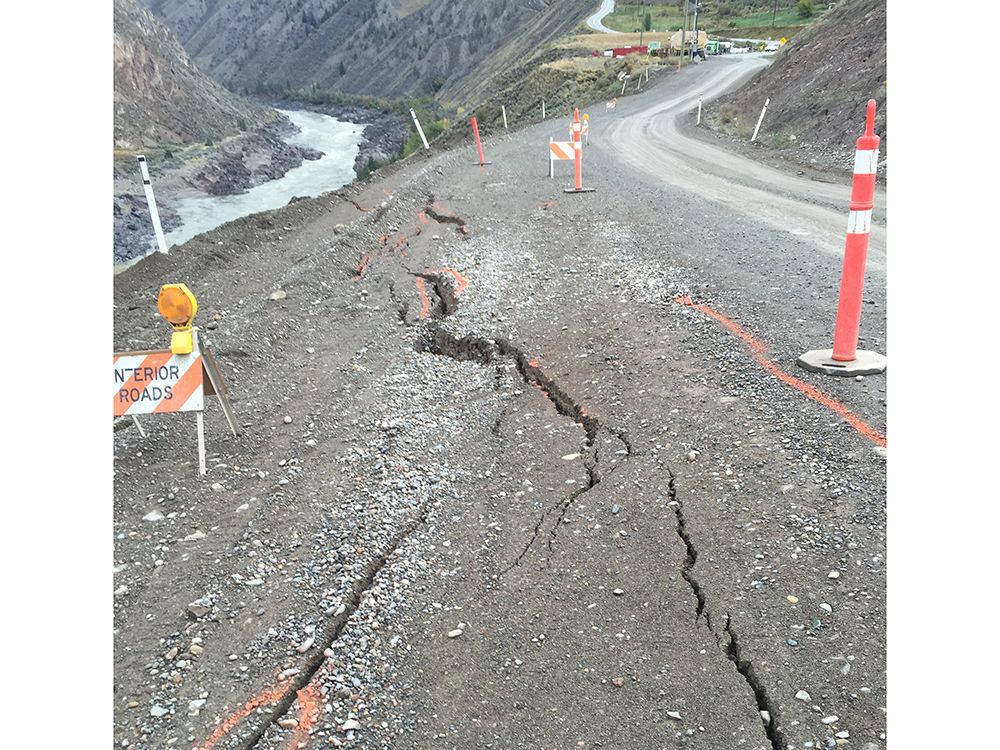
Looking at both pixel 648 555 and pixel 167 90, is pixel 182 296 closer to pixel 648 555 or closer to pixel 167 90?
pixel 648 555

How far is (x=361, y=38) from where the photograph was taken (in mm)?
109625

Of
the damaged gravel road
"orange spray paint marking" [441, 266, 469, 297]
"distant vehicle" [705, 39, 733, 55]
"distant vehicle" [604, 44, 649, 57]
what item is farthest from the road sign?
"distant vehicle" [705, 39, 733, 55]

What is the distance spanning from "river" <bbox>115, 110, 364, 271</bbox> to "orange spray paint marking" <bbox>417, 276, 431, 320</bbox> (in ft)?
39.1

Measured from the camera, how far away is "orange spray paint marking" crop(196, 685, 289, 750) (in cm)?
262

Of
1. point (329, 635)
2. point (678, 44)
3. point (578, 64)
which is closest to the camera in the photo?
point (329, 635)

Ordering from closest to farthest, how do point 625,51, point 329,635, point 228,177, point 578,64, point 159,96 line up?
1. point 329,635
2. point 228,177
3. point 578,64
4. point 625,51
5. point 159,96

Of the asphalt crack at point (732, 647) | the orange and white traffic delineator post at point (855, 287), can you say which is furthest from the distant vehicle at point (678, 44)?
the asphalt crack at point (732, 647)

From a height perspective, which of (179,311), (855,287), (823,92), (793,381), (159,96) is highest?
(159,96)

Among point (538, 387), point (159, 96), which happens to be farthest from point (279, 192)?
point (538, 387)

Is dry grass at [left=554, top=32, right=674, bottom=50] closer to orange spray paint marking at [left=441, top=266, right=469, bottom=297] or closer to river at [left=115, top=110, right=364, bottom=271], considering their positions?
river at [left=115, top=110, right=364, bottom=271]

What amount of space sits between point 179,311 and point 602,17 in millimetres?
74134

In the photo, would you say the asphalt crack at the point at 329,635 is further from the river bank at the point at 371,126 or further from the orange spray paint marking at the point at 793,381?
the river bank at the point at 371,126

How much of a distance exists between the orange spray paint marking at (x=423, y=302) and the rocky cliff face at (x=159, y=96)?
39.4 meters

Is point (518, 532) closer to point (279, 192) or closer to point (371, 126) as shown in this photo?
point (279, 192)
